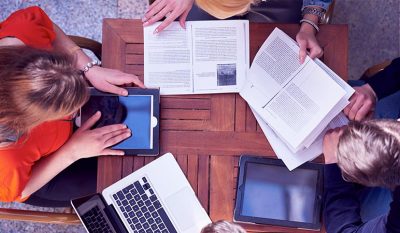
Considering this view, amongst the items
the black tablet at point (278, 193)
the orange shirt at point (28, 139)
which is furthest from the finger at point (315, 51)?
the orange shirt at point (28, 139)

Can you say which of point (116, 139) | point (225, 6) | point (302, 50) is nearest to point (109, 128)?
point (116, 139)

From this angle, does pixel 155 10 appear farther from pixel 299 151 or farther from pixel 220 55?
pixel 299 151

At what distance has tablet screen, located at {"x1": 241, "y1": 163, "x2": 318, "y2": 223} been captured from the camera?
43.6 inches

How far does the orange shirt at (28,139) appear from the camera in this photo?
3.51 ft

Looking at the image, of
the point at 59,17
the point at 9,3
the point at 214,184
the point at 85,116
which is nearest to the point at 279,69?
the point at 214,184

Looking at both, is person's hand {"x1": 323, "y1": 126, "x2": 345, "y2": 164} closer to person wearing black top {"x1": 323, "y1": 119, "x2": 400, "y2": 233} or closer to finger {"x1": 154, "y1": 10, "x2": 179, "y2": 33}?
person wearing black top {"x1": 323, "y1": 119, "x2": 400, "y2": 233}

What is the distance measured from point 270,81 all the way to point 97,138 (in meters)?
0.45

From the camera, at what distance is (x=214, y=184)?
1.13 meters

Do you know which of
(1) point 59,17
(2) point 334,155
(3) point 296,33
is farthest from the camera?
(1) point 59,17

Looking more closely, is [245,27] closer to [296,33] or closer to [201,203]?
[296,33]

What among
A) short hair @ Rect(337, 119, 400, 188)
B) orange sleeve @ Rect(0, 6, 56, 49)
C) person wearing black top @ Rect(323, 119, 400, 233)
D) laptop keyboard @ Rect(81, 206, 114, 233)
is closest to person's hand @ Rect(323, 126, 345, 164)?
person wearing black top @ Rect(323, 119, 400, 233)

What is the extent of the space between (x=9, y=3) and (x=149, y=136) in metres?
1.08

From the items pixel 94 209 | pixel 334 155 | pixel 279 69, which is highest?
pixel 279 69

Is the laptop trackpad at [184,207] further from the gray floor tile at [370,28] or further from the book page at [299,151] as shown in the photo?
the gray floor tile at [370,28]
